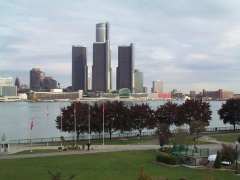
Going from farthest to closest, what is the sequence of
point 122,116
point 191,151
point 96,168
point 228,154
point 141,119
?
point 141,119 < point 122,116 < point 191,151 < point 228,154 < point 96,168

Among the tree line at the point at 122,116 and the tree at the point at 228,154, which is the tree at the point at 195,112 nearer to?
the tree line at the point at 122,116

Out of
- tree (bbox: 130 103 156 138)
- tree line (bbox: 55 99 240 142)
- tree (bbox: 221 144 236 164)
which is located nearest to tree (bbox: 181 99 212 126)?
tree line (bbox: 55 99 240 142)

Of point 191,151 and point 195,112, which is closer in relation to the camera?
point 191,151

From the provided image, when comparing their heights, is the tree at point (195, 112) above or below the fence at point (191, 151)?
above

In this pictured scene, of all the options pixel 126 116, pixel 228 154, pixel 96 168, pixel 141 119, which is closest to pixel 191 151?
pixel 228 154

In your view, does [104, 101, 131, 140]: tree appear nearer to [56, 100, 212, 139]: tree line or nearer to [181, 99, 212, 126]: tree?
[56, 100, 212, 139]: tree line

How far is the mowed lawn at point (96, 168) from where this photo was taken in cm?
2056

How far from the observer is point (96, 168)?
2292 cm

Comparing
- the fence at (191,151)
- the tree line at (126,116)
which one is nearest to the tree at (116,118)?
the tree line at (126,116)

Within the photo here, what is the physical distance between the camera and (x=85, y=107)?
50.2 metres

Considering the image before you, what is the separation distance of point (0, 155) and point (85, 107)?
21.0 metres

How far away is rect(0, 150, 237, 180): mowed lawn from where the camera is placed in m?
20.6

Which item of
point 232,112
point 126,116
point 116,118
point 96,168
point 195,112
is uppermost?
point 195,112

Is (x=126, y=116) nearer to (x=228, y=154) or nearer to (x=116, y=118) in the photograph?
(x=116, y=118)
